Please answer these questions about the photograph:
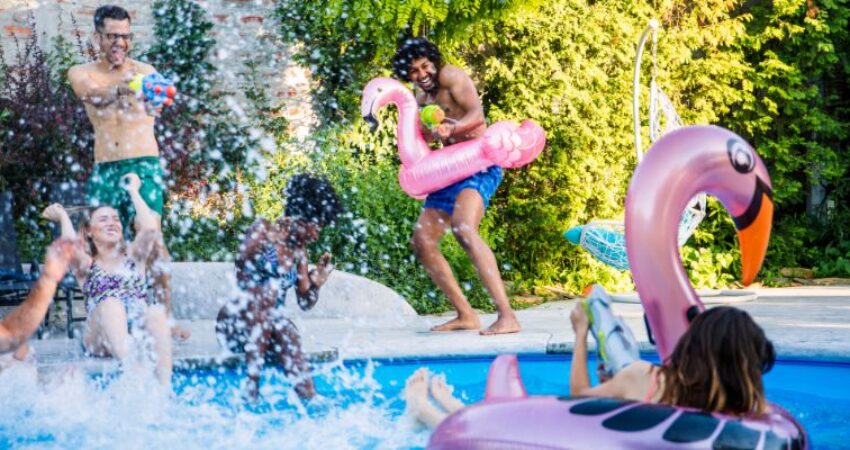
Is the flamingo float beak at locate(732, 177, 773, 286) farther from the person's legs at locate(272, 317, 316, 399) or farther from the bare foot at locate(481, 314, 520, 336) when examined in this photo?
the bare foot at locate(481, 314, 520, 336)

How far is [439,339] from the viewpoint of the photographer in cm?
552

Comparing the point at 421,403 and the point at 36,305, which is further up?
the point at 36,305

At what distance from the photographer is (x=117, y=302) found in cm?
468

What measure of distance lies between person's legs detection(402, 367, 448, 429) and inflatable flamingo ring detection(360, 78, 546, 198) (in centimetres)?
211

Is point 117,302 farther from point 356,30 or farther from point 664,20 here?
point 664,20

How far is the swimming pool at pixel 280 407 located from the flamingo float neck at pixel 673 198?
3.65 feet

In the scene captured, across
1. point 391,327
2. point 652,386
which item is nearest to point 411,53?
point 391,327

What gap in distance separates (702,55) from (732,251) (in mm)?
1919

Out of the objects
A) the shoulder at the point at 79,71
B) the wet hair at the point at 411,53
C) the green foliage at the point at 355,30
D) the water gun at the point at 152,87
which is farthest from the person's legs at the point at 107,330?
the green foliage at the point at 355,30

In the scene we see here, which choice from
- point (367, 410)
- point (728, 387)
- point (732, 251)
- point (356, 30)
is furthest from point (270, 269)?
point (732, 251)

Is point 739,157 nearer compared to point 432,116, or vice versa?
point 739,157

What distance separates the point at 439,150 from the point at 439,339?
1.05m

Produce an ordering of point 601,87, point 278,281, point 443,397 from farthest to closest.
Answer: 1. point 601,87
2. point 278,281
3. point 443,397

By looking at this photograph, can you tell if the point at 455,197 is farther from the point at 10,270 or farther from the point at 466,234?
the point at 10,270
